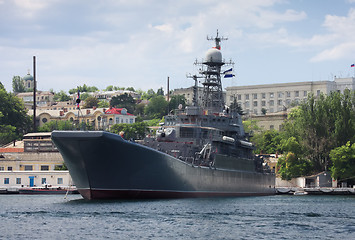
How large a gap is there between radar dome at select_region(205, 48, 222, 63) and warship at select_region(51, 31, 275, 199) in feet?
0.38

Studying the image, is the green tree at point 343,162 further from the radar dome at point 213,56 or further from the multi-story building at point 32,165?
the multi-story building at point 32,165

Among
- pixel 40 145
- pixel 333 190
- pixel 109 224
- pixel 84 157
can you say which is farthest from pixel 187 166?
pixel 40 145

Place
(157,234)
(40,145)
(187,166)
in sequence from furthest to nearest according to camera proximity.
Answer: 1. (40,145)
2. (187,166)
3. (157,234)

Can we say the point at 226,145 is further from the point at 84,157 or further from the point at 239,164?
the point at 84,157

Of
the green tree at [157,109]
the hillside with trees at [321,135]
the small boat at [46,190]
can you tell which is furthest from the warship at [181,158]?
the green tree at [157,109]

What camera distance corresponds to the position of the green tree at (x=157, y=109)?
187750 mm

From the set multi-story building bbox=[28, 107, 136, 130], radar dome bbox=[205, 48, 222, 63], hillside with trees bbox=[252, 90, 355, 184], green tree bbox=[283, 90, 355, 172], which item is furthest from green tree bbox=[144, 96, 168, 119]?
radar dome bbox=[205, 48, 222, 63]

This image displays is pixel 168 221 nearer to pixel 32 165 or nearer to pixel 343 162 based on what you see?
pixel 343 162

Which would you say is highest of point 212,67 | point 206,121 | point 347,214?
point 212,67

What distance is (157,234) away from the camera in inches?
1348

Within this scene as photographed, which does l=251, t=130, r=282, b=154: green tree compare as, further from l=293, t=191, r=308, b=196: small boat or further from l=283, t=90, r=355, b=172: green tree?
l=293, t=191, r=308, b=196: small boat

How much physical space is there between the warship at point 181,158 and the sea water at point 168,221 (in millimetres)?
1998

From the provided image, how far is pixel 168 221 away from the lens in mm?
38906

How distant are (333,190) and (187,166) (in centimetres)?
3345
